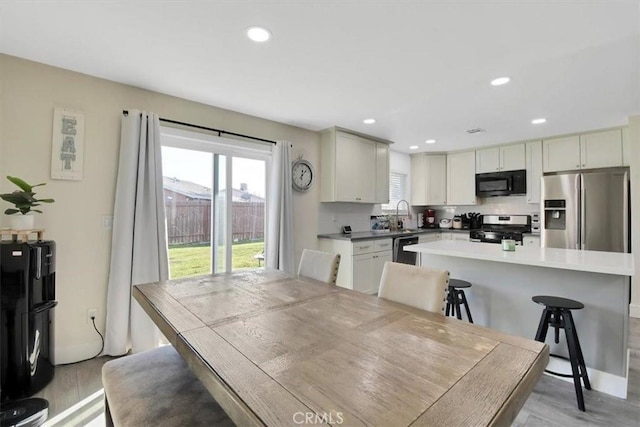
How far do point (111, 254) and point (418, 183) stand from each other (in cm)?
491

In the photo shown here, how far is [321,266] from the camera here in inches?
83.7

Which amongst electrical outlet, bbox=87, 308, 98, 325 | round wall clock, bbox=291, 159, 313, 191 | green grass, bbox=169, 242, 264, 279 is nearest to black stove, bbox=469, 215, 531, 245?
round wall clock, bbox=291, 159, 313, 191

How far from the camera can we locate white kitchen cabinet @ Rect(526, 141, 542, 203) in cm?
444

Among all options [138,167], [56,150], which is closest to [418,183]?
[138,167]

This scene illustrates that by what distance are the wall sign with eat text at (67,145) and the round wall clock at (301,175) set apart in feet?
7.15

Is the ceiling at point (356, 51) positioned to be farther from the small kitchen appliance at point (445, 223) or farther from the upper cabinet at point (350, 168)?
the small kitchen appliance at point (445, 223)

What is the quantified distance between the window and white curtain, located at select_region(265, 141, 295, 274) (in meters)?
2.45

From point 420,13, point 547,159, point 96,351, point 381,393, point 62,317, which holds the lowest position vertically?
point 96,351

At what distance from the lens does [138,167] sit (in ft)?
8.45

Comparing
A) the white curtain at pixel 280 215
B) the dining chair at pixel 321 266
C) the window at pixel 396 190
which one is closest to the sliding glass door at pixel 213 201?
the white curtain at pixel 280 215

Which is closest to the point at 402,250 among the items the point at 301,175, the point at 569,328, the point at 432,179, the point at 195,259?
the point at 432,179

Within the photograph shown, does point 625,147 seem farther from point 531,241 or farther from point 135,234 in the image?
point 135,234

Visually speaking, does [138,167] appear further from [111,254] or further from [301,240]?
[301,240]

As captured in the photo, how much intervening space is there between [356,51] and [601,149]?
3983mm
